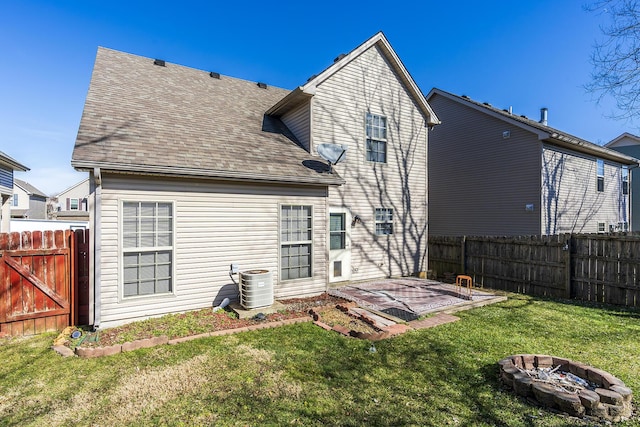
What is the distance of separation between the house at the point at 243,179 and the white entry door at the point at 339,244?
0.04 meters

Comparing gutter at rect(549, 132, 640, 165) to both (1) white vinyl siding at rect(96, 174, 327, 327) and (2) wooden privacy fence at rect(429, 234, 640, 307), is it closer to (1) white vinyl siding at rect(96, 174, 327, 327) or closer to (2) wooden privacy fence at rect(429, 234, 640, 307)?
(2) wooden privacy fence at rect(429, 234, 640, 307)

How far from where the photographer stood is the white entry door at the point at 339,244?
30.3 ft

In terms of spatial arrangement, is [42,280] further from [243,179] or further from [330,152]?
[330,152]

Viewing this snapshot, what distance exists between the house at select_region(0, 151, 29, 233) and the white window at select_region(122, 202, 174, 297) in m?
9.78

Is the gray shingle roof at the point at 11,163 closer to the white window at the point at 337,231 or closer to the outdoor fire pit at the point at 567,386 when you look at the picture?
the white window at the point at 337,231

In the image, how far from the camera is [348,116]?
380 inches

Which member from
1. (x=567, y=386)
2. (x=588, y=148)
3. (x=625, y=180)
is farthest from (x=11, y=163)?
(x=625, y=180)

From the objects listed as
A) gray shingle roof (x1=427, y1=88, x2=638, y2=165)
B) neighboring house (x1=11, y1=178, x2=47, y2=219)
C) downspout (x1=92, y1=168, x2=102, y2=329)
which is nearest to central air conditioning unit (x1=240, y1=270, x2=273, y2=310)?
downspout (x1=92, y1=168, x2=102, y2=329)

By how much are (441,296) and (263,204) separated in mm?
5243

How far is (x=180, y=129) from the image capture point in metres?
7.59

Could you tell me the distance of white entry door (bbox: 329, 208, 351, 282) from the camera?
9.25 metres

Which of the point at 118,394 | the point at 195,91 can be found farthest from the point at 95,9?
the point at 118,394

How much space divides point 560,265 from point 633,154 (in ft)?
78.2

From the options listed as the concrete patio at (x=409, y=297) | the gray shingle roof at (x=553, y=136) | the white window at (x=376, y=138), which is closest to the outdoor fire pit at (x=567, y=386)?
the concrete patio at (x=409, y=297)
